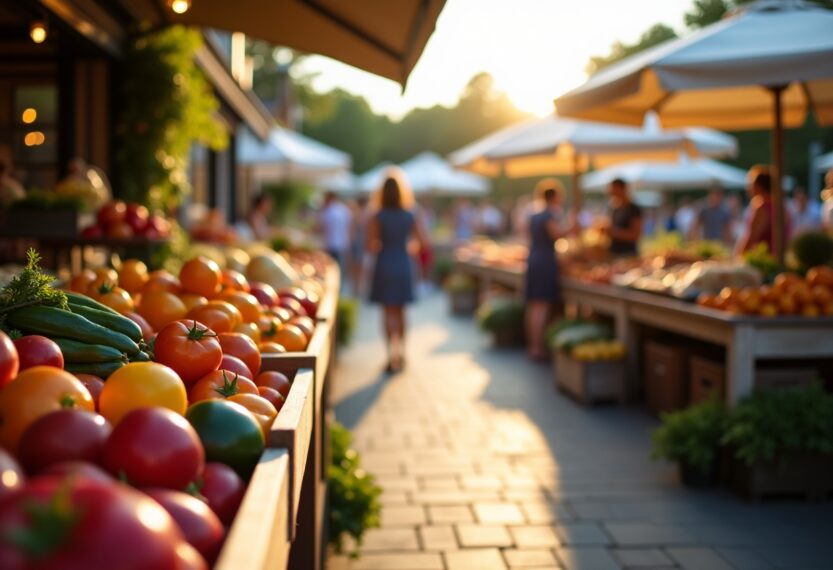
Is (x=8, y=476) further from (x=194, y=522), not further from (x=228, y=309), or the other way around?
(x=228, y=309)

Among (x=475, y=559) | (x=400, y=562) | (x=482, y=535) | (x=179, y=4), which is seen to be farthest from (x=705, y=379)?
(x=179, y=4)

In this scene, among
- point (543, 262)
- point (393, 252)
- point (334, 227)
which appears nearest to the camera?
point (393, 252)

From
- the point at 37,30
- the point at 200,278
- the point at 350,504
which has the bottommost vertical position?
the point at 350,504

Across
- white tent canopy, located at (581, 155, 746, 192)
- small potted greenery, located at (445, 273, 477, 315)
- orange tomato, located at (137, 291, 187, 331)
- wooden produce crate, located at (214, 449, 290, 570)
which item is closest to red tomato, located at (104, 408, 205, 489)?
wooden produce crate, located at (214, 449, 290, 570)

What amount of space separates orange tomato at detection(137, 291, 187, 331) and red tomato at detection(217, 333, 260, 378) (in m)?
0.40

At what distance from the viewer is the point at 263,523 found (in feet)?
4.79

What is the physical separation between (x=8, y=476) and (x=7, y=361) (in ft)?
2.00

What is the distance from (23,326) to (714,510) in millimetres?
3741

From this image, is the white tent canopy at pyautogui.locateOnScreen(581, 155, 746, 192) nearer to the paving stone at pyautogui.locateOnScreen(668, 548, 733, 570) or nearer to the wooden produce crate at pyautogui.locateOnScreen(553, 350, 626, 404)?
the wooden produce crate at pyautogui.locateOnScreen(553, 350, 626, 404)

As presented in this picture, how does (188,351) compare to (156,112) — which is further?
(156,112)

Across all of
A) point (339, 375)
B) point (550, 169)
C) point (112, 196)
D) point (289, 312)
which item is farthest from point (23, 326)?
point (550, 169)

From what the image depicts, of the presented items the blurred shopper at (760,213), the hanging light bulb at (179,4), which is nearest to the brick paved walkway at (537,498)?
the blurred shopper at (760,213)

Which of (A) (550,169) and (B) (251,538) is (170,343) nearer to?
(B) (251,538)

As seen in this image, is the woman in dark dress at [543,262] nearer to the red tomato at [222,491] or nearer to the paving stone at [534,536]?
the paving stone at [534,536]
